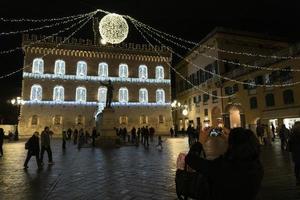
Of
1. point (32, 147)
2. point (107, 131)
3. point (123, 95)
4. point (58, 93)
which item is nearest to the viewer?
point (32, 147)

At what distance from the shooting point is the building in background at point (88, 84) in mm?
35250

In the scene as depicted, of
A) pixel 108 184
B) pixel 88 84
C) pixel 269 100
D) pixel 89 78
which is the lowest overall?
pixel 108 184

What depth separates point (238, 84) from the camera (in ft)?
96.4

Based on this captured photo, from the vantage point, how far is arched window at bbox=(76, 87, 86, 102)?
122ft

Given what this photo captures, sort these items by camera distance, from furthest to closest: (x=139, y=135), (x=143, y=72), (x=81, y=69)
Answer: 1. (x=143, y=72)
2. (x=81, y=69)
3. (x=139, y=135)

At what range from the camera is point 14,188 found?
6047 millimetres

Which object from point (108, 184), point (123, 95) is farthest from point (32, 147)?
point (123, 95)

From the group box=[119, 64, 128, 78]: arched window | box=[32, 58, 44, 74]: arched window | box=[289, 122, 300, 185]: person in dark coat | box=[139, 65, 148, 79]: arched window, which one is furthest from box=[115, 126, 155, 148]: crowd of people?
box=[32, 58, 44, 74]: arched window

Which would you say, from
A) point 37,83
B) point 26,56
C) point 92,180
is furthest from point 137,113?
point 92,180

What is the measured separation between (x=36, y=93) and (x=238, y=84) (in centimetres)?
2462

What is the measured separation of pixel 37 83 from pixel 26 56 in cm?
377

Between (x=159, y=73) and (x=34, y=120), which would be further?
(x=159, y=73)

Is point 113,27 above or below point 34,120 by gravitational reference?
above

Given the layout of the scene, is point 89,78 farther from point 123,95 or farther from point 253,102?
point 253,102
